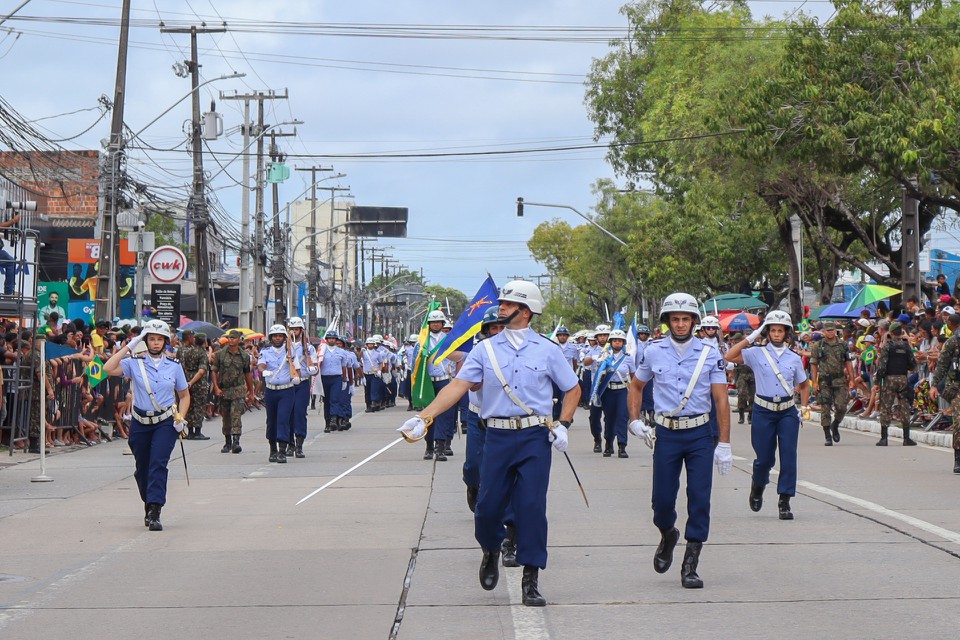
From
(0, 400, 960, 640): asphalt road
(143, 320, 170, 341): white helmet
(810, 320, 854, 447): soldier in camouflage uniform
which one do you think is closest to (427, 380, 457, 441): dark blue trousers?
(0, 400, 960, 640): asphalt road

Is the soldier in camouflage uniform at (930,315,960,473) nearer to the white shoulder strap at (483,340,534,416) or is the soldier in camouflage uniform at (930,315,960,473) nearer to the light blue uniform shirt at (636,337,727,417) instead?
the light blue uniform shirt at (636,337,727,417)

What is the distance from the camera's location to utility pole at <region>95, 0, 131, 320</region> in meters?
28.2

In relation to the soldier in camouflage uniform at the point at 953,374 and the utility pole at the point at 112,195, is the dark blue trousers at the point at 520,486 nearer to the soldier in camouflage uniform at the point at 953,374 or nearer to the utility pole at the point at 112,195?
the soldier in camouflage uniform at the point at 953,374

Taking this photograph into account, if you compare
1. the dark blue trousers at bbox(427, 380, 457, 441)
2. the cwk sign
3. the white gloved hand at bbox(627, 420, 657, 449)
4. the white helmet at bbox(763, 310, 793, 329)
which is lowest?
the dark blue trousers at bbox(427, 380, 457, 441)

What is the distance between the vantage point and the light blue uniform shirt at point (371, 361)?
34.9 metres

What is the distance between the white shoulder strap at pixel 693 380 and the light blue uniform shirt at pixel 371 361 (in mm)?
26208

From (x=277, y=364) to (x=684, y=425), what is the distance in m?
10.5

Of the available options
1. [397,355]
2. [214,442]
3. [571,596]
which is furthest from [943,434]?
[397,355]

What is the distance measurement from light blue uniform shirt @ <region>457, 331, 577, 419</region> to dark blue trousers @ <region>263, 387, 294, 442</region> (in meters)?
10.8

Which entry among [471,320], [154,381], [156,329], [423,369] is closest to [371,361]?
[423,369]

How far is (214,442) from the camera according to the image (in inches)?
940

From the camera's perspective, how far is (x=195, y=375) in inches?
896

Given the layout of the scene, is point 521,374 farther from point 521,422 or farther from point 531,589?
point 531,589

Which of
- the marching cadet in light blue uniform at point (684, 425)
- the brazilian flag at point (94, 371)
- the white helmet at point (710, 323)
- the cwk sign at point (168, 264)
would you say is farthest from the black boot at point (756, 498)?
the cwk sign at point (168, 264)
